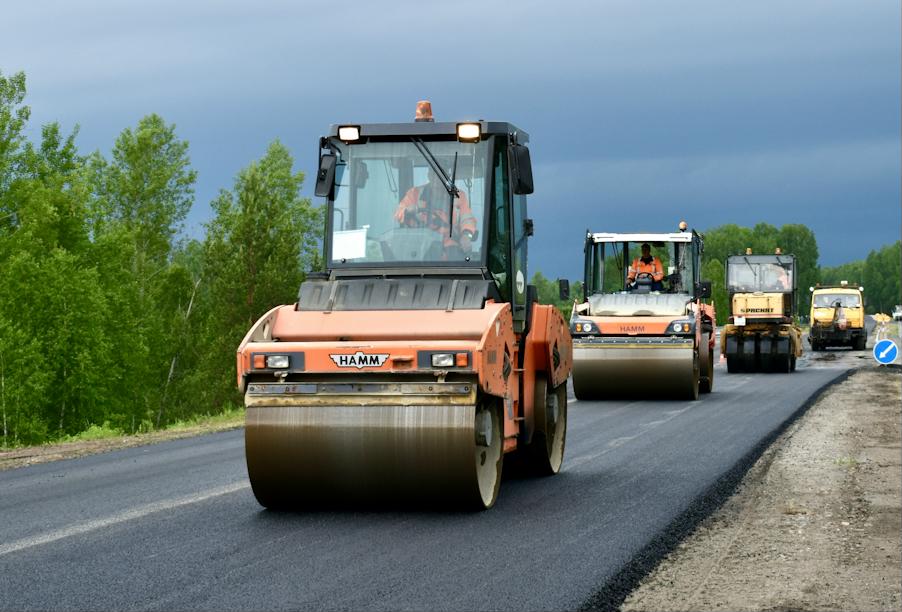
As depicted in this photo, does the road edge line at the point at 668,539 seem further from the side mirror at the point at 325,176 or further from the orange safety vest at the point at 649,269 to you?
the orange safety vest at the point at 649,269

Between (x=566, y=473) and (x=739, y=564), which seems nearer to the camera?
(x=739, y=564)

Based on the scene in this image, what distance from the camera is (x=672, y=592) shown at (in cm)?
683

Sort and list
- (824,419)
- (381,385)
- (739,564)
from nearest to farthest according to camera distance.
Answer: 1. (739,564)
2. (381,385)
3. (824,419)

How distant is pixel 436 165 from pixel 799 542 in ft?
12.9

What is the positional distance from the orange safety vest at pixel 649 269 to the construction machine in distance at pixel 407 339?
11.9 m

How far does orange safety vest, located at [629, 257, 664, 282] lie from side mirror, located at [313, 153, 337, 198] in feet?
44.2

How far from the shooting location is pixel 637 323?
2098cm

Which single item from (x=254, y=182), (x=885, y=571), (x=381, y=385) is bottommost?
(x=885, y=571)

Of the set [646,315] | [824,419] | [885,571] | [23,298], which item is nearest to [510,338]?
[885,571]

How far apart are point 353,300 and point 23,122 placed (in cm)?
4107

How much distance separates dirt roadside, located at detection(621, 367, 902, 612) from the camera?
6891mm

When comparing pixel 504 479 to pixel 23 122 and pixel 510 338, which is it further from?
pixel 23 122

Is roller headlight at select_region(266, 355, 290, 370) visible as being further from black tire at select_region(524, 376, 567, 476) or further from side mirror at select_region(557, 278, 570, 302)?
side mirror at select_region(557, 278, 570, 302)

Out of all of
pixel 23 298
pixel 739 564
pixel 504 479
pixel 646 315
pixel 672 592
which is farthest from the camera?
pixel 23 298
